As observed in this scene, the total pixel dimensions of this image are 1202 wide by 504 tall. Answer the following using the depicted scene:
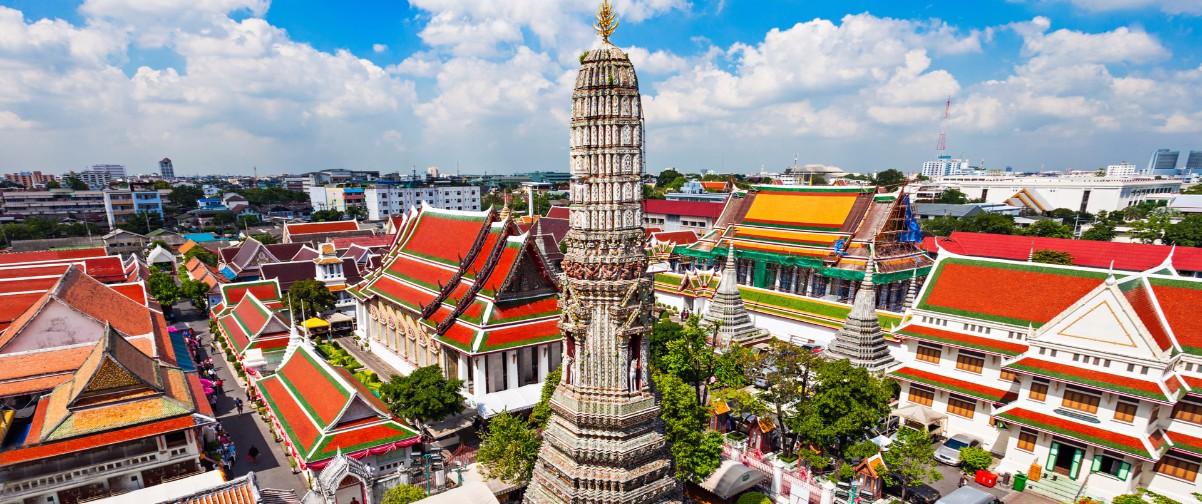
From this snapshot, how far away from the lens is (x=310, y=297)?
37844 millimetres

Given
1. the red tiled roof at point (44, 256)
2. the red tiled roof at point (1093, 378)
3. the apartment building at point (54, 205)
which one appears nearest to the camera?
the red tiled roof at point (1093, 378)

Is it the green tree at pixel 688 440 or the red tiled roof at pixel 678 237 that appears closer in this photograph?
A: the green tree at pixel 688 440

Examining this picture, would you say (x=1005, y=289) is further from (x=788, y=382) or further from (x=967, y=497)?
(x=788, y=382)

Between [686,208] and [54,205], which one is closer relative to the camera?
[686,208]

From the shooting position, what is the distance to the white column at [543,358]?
88.3 feet

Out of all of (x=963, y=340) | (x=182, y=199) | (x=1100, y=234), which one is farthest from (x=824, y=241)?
(x=182, y=199)

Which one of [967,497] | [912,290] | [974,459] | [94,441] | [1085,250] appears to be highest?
[1085,250]

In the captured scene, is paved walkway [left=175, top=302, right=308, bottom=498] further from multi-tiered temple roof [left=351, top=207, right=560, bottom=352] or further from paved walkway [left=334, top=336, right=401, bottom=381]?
multi-tiered temple roof [left=351, top=207, right=560, bottom=352]

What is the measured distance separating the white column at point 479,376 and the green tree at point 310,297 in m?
18.8

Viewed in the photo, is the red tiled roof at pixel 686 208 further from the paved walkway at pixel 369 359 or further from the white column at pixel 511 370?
the white column at pixel 511 370

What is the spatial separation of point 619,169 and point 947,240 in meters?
52.1

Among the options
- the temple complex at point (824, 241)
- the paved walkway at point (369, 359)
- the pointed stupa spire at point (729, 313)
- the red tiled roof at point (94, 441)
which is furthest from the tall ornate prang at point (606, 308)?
the temple complex at point (824, 241)

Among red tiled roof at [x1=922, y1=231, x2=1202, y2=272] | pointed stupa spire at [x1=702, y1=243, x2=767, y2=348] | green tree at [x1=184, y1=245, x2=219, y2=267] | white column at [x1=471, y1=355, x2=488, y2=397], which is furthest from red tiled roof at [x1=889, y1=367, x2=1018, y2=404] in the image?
green tree at [x1=184, y1=245, x2=219, y2=267]

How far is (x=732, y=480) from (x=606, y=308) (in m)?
10.5
